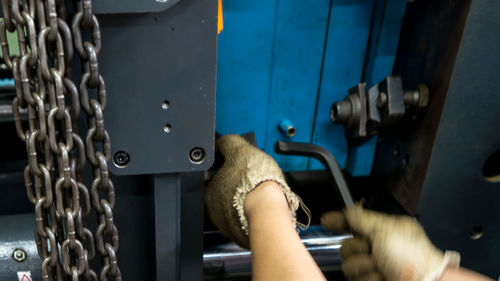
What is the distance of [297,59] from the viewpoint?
3.99 ft

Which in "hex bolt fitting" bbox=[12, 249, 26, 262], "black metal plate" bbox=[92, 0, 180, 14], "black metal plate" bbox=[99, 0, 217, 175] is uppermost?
"black metal plate" bbox=[92, 0, 180, 14]

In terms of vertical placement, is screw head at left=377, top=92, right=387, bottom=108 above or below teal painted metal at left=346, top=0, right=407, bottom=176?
below

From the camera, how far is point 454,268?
66cm

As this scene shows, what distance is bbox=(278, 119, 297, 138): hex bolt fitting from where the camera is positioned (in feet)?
4.19

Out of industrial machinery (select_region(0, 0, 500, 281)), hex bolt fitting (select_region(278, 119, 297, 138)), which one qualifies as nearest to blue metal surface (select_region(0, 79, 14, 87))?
industrial machinery (select_region(0, 0, 500, 281))

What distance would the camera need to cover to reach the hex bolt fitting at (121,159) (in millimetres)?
611

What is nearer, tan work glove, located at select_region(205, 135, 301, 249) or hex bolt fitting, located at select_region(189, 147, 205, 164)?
hex bolt fitting, located at select_region(189, 147, 205, 164)

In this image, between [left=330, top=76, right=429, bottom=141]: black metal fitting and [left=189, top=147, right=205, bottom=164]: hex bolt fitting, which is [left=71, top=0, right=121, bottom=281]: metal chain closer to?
[left=189, top=147, right=205, bottom=164]: hex bolt fitting

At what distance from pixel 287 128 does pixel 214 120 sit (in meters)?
0.68

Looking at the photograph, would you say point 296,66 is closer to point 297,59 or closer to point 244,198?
point 297,59

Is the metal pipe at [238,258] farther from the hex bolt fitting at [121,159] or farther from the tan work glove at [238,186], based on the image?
the hex bolt fitting at [121,159]

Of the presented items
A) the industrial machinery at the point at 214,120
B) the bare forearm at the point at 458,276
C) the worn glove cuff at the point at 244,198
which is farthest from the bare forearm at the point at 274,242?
the bare forearm at the point at 458,276

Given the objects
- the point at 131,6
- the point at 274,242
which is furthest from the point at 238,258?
the point at 131,6

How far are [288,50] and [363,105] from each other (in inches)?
12.2
